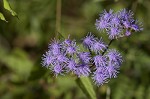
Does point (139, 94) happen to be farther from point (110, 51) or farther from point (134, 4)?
point (110, 51)

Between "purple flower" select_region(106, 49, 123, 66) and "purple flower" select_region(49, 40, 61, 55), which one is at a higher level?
"purple flower" select_region(49, 40, 61, 55)

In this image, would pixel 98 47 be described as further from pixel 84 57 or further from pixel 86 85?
pixel 86 85

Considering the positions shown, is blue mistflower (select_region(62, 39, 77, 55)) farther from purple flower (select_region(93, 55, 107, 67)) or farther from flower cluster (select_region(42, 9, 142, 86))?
purple flower (select_region(93, 55, 107, 67))

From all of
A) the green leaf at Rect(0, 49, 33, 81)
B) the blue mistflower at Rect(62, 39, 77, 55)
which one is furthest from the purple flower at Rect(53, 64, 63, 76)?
the green leaf at Rect(0, 49, 33, 81)

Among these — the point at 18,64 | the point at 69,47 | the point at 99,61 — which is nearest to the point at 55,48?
the point at 69,47

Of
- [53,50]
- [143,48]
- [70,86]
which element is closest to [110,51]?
[53,50]

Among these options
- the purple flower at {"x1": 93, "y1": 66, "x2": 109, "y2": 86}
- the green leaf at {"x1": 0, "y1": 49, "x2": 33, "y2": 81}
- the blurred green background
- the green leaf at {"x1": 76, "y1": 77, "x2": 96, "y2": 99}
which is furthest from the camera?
the green leaf at {"x1": 0, "y1": 49, "x2": 33, "y2": 81}

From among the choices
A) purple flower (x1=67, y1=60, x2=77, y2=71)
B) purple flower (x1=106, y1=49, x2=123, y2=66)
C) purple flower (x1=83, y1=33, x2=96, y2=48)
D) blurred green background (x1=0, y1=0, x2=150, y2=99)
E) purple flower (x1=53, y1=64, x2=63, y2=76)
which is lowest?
purple flower (x1=106, y1=49, x2=123, y2=66)

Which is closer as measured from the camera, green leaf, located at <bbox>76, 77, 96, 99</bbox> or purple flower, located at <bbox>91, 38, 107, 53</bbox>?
purple flower, located at <bbox>91, 38, 107, 53</bbox>

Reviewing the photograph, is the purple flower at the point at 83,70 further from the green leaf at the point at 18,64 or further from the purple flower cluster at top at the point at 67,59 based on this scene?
the green leaf at the point at 18,64
